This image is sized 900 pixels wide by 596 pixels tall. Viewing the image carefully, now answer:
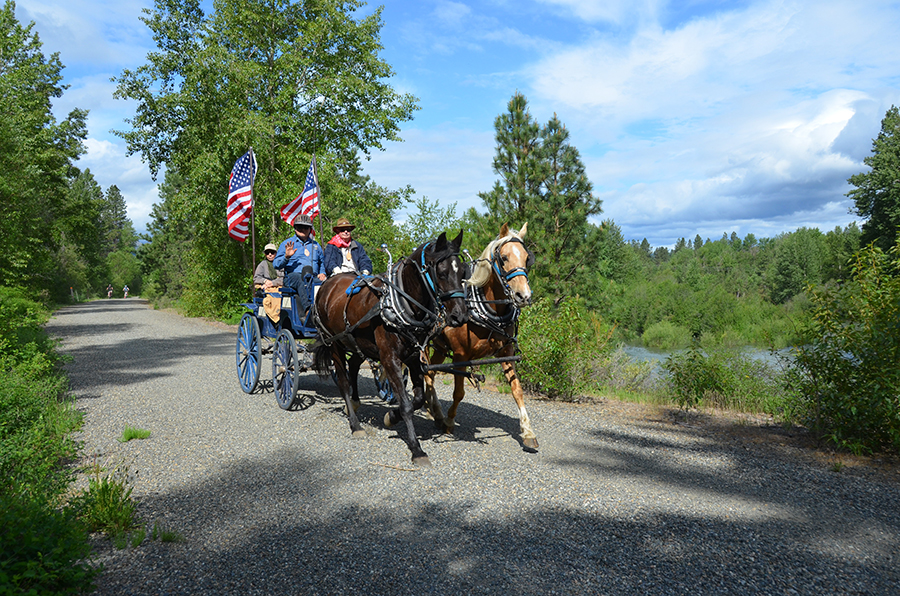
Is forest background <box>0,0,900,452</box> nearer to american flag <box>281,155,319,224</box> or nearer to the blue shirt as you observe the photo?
american flag <box>281,155,319,224</box>

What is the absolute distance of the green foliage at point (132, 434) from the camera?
6.01 meters

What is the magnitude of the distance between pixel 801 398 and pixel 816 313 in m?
1.37

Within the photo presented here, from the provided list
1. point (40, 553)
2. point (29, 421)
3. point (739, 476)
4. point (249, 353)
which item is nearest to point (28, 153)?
→ point (249, 353)

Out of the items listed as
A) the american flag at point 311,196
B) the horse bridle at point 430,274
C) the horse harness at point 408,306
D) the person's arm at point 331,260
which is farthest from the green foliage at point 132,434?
the american flag at point 311,196

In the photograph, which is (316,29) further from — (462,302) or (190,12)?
(462,302)

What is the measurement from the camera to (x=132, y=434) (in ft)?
19.9

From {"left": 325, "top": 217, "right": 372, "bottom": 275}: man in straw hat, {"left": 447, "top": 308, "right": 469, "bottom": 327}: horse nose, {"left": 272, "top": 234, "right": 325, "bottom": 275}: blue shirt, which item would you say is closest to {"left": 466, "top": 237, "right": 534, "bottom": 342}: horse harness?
{"left": 447, "top": 308, "right": 469, "bottom": 327}: horse nose

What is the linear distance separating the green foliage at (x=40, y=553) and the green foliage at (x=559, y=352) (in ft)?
21.2

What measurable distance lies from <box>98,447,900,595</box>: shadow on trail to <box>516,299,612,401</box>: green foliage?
175 inches

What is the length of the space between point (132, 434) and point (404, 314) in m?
3.65

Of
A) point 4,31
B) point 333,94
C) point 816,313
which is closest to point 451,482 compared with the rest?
point 816,313

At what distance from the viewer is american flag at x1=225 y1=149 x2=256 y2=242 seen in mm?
9945

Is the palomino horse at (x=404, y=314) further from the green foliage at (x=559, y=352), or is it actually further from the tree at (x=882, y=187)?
the tree at (x=882, y=187)

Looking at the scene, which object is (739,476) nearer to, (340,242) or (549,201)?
(340,242)
